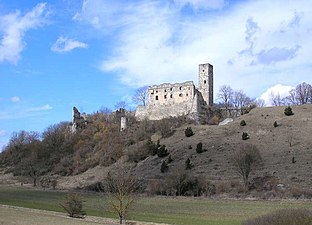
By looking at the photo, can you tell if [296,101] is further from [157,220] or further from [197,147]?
[157,220]

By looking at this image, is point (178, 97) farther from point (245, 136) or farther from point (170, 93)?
point (245, 136)

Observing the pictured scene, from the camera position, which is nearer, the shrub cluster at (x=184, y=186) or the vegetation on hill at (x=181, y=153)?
the shrub cluster at (x=184, y=186)

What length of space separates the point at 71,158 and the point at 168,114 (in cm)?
2604

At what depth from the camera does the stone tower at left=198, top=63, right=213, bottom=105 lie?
362 feet

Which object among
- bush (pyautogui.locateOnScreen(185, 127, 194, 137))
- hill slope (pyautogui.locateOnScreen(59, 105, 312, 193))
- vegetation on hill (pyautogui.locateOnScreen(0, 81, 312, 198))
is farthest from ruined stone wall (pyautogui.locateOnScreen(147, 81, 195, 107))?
bush (pyautogui.locateOnScreen(185, 127, 194, 137))

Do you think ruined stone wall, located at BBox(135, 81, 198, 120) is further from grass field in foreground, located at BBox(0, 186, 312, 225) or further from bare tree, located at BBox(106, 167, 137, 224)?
bare tree, located at BBox(106, 167, 137, 224)

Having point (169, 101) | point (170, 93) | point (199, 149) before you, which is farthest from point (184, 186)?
point (170, 93)

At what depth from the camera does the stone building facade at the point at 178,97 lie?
107000 millimetres

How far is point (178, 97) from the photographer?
109 metres

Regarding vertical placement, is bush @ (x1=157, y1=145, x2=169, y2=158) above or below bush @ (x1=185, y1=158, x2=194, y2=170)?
above

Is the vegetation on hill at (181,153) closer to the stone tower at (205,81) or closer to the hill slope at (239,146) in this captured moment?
the hill slope at (239,146)

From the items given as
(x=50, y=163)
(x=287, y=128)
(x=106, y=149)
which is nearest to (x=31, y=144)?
(x=50, y=163)

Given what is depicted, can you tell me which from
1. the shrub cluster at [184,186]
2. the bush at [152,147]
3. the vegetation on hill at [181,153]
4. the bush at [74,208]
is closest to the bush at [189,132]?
the vegetation on hill at [181,153]

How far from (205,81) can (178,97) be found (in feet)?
27.0
